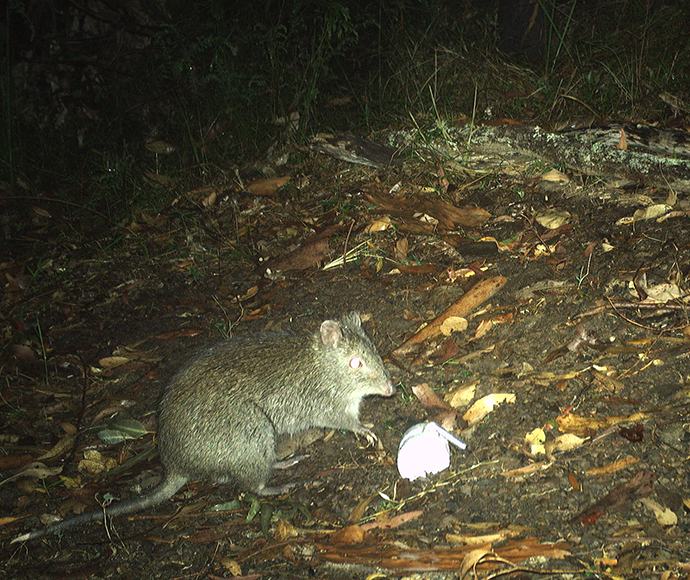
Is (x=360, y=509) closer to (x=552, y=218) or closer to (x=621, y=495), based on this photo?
(x=621, y=495)

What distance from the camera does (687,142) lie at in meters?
4.30

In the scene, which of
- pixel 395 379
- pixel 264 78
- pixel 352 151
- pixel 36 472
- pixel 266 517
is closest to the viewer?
pixel 266 517

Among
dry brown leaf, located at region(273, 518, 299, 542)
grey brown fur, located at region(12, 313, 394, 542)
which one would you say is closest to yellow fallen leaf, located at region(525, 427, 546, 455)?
grey brown fur, located at region(12, 313, 394, 542)

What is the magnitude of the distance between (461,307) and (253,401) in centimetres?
140

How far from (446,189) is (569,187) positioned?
3.12 ft

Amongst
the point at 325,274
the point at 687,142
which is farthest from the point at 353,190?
the point at 687,142

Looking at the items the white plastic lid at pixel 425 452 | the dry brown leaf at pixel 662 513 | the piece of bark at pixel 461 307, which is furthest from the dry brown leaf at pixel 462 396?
the dry brown leaf at pixel 662 513

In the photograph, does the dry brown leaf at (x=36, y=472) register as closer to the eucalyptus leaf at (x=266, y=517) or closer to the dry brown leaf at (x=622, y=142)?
the eucalyptus leaf at (x=266, y=517)

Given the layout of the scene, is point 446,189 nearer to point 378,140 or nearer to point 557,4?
point 378,140

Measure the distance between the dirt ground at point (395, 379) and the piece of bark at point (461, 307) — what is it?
0.05 m

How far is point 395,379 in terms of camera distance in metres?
3.57

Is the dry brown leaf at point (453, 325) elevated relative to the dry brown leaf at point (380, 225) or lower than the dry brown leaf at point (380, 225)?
lower

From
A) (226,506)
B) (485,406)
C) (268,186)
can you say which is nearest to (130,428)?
(226,506)

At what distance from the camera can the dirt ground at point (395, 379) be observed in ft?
8.00
